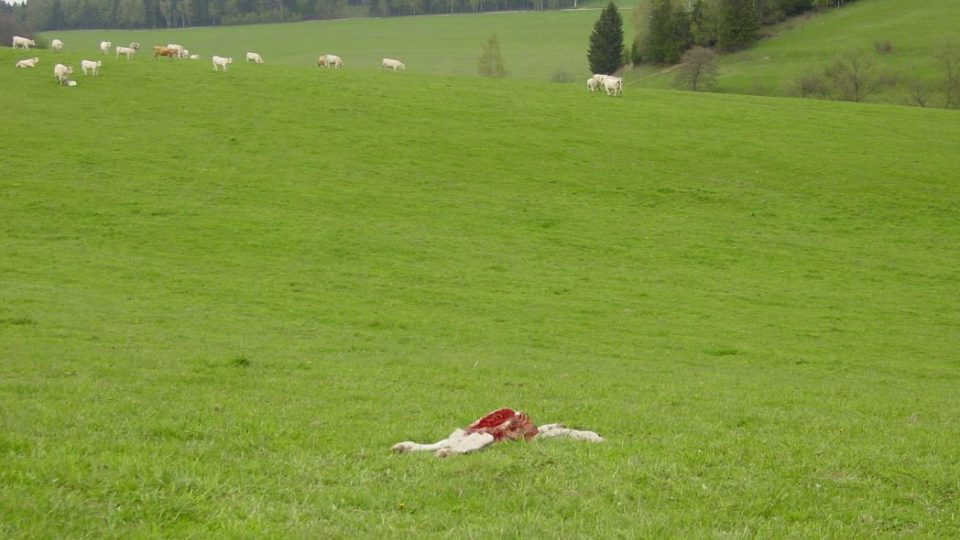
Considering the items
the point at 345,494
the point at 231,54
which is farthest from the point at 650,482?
the point at 231,54

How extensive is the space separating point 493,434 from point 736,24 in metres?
109

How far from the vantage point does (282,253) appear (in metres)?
29.4

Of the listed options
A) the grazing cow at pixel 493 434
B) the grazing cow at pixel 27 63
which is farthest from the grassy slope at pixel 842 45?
the grazing cow at pixel 493 434

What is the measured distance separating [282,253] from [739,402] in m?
18.5

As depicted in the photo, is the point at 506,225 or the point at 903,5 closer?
the point at 506,225

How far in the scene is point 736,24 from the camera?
109 meters

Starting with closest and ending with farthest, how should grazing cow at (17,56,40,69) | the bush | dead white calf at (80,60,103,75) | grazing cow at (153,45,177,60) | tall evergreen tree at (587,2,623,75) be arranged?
dead white calf at (80,60,103,75) → grazing cow at (17,56,40,69) → grazing cow at (153,45,177,60) → the bush → tall evergreen tree at (587,2,623,75)

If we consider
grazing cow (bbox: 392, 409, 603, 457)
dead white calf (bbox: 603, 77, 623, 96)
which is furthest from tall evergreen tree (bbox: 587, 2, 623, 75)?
grazing cow (bbox: 392, 409, 603, 457)

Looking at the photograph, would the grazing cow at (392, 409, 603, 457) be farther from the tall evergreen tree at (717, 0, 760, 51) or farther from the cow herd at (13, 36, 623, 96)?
Result: the tall evergreen tree at (717, 0, 760, 51)

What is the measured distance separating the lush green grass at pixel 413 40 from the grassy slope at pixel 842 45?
2657cm

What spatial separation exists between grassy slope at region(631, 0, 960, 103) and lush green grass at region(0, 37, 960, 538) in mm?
41099

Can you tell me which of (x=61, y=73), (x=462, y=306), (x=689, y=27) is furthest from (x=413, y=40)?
(x=462, y=306)

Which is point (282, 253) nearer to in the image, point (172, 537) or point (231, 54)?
point (172, 537)

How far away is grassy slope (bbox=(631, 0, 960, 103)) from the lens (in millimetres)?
94938
